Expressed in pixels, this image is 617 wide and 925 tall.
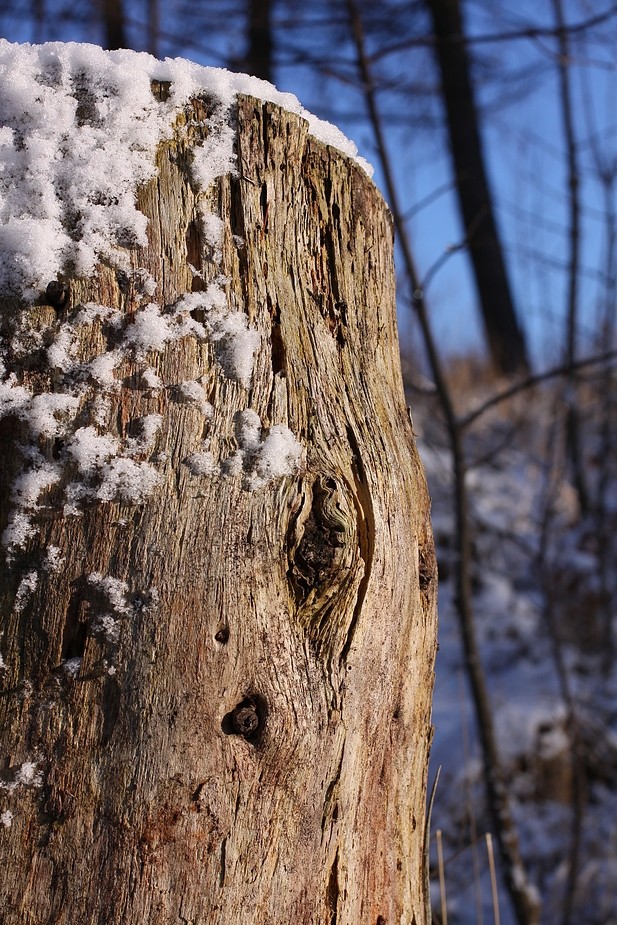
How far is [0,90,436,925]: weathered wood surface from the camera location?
87 centimetres

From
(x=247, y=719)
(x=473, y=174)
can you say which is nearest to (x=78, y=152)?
(x=247, y=719)

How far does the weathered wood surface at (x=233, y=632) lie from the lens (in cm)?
87

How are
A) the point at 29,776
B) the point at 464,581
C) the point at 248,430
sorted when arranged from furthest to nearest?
the point at 464,581, the point at 248,430, the point at 29,776

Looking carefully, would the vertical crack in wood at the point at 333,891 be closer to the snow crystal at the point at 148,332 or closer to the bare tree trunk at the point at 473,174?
the snow crystal at the point at 148,332

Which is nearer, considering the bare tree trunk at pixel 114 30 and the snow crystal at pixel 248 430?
the snow crystal at pixel 248 430

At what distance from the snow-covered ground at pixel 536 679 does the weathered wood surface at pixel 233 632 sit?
1699 millimetres

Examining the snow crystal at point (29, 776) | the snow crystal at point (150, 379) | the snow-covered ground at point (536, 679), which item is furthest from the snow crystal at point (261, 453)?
the snow-covered ground at point (536, 679)

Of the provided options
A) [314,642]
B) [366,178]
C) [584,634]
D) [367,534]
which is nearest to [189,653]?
[314,642]

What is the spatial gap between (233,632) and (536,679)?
4044mm

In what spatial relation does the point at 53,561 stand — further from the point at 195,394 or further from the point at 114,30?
the point at 114,30

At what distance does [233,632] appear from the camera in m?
0.91

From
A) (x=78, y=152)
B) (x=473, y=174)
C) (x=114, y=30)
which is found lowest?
(x=78, y=152)

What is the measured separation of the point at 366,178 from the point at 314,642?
71 cm

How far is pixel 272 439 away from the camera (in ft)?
A: 3.17
